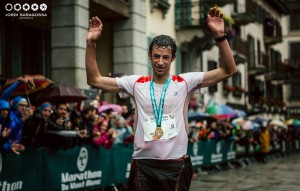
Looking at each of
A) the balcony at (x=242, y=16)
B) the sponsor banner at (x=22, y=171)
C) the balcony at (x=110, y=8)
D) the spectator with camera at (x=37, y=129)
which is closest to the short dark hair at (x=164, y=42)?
the sponsor banner at (x=22, y=171)

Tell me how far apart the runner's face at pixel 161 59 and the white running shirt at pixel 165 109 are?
140 mm

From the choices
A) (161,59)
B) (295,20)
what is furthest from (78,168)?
(295,20)

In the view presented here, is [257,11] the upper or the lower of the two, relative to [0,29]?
upper

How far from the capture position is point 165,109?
4758mm

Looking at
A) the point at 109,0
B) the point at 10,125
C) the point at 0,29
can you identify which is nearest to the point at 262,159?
the point at 109,0

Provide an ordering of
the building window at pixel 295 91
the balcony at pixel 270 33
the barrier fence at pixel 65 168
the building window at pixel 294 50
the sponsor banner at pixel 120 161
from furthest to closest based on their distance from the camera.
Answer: the building window at pixel 295 91, the building window at pixel 294 50, the balcony at pixel 270 33, the sponsor banner at pixel 120 161, the barrier fence at pixel 65 168

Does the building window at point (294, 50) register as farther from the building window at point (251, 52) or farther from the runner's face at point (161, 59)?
the runner's face at point (161, 59)

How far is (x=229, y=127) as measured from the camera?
72.8ft

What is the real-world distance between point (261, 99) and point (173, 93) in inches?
1418

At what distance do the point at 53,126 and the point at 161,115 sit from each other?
20.2 ft

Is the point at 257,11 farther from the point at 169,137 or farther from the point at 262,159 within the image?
the point at 169,137

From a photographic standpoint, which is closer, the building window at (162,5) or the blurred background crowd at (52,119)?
the blurred background crowd at (52,119)

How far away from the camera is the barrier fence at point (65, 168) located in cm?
927

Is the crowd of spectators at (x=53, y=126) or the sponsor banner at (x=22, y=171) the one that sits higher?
the crowd of spectators at (x=53, y=126)
